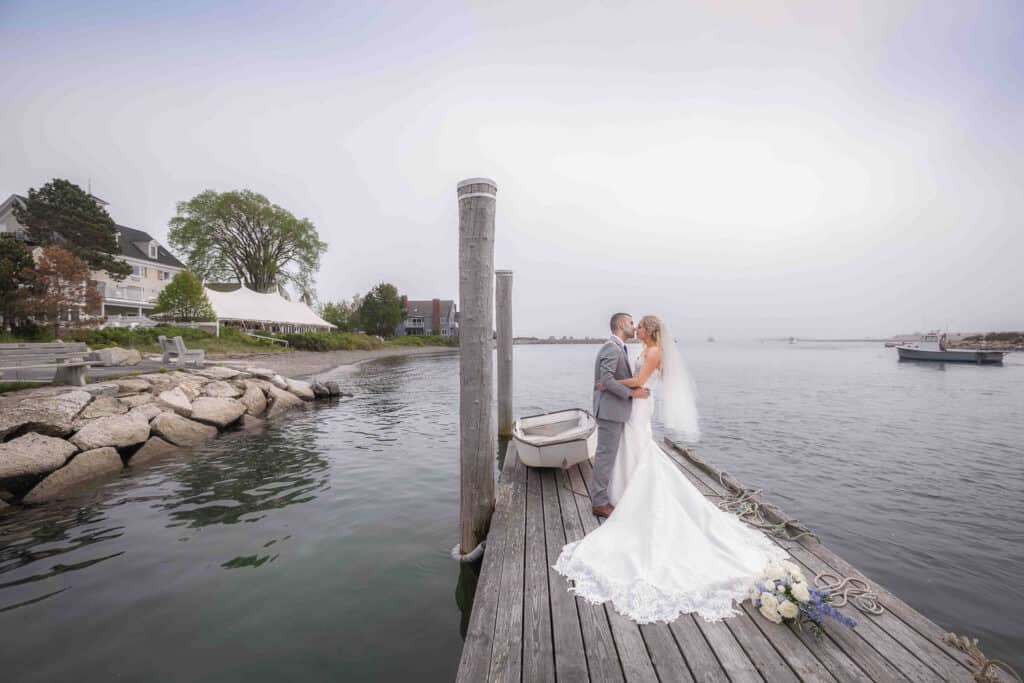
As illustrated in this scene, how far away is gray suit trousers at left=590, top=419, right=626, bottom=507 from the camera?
4.82 meters

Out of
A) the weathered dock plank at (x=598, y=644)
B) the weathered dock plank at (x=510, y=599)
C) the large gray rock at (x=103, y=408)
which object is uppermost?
the large gray rock at (x=103, y=408)

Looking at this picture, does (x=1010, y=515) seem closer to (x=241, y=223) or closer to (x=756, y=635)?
(x=756, y=635)

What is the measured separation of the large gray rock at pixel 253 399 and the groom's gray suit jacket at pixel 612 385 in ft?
41.4

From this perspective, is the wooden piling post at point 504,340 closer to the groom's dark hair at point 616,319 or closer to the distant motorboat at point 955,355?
the groom's dark hair at point 616,319

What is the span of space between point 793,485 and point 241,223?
53.9 metres

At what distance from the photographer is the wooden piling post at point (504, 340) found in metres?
10.3

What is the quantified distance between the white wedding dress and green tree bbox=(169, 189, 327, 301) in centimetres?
5298

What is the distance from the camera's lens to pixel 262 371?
1623 cm

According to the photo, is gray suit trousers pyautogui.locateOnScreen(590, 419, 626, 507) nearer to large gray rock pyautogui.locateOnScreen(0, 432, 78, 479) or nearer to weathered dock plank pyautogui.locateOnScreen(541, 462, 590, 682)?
weathered dock plank pyautogui.locateOnScreen(541, 462, 590, 682)

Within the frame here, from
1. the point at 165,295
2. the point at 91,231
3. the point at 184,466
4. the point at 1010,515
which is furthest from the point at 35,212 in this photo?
the point at 1010,515

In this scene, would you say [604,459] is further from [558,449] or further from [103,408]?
[103,408]

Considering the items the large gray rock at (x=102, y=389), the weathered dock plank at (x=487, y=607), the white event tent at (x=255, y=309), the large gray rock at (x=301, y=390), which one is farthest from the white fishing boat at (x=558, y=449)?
the white event tent at (x=255, y=309)

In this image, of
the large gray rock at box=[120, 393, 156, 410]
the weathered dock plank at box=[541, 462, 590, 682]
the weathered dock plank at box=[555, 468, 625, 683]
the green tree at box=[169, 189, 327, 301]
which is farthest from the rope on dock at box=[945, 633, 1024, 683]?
the green tree at box=[169, 189, 327, 301]

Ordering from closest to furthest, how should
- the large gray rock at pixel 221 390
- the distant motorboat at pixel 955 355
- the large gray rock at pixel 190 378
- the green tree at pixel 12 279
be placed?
the large gray rock at pixel 190 378 < the large gray rock at pixel 221 390 < the green tree at pixel 12 279 < the distant motorboat at pixel 955 355
